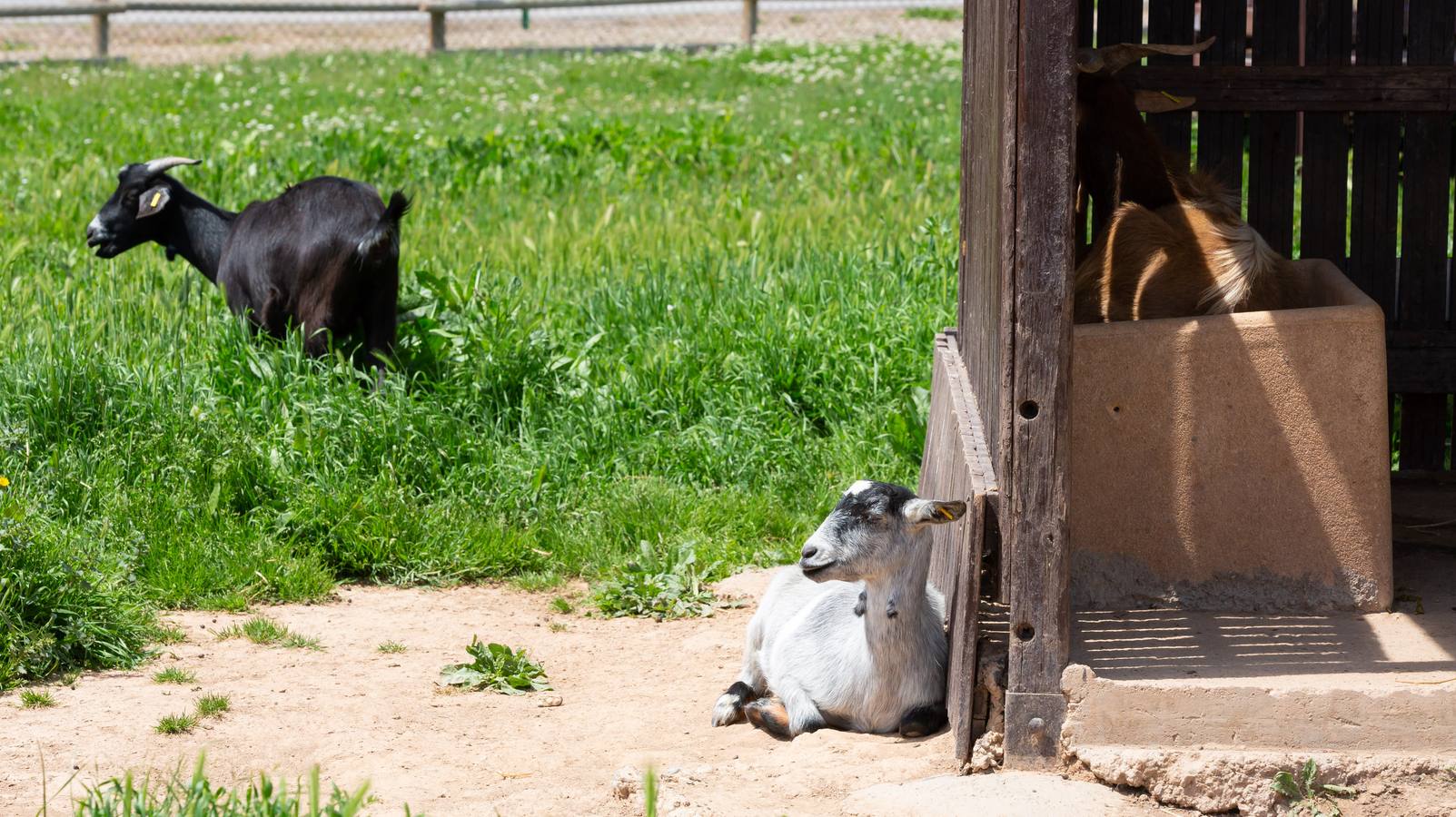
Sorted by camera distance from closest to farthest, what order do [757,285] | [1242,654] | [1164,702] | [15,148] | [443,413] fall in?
[1164,702]
[1242,654]
[443,413]
[757,285]
[15,148]

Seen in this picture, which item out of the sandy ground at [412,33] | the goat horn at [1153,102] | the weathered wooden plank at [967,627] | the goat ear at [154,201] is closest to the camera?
the weathered wooden plank at [967,627]

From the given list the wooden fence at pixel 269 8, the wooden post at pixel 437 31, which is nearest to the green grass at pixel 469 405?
the wooden fence at pixel 269 8

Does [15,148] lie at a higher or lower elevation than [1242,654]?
higher

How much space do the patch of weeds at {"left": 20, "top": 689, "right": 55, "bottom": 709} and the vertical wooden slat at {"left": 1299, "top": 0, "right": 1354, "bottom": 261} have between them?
175 inches

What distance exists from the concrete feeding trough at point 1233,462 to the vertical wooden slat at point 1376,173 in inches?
54.3

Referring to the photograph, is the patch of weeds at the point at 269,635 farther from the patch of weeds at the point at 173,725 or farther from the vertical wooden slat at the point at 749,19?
the vertical wooden slat at the point at 749,19

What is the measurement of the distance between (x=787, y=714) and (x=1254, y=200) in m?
2.75

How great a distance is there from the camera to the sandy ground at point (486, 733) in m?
3.58

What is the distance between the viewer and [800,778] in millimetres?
3660

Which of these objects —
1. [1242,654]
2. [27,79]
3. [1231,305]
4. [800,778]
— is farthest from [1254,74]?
[27,79]

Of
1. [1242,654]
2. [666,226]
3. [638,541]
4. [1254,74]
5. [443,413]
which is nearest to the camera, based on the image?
[1242,654]

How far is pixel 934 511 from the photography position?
3729 mm

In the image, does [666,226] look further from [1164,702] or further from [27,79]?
[27,79]

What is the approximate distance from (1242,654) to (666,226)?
20.6 ft
